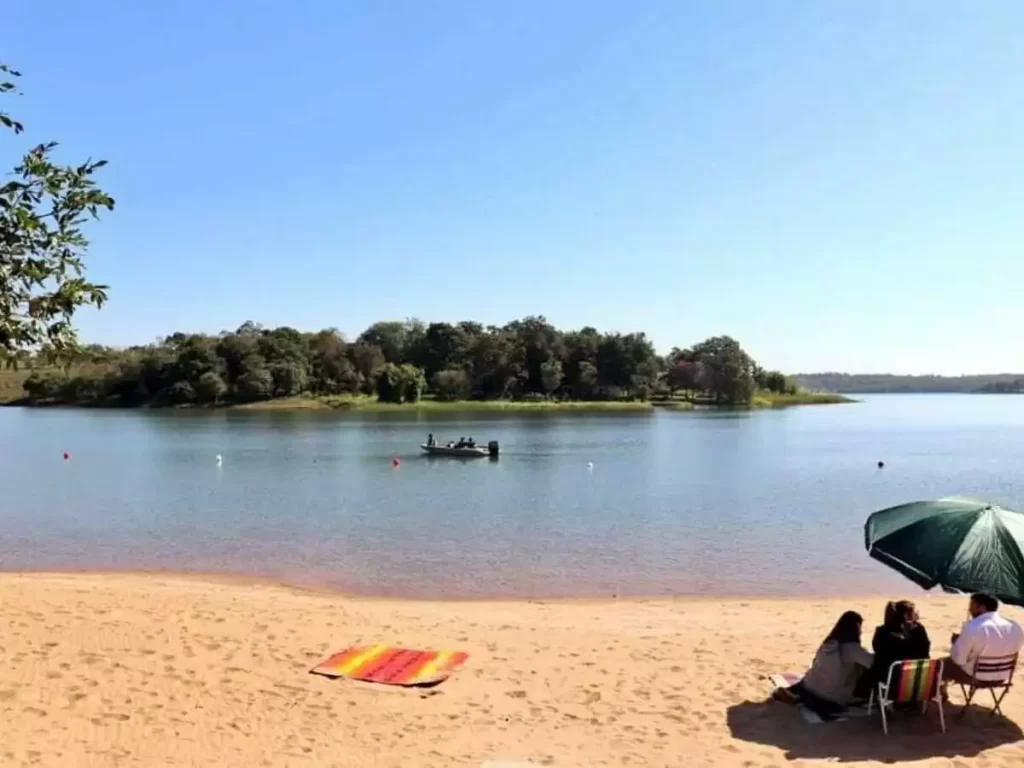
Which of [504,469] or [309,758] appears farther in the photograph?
[504,469]

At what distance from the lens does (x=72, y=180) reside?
6.79m

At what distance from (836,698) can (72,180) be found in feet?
27.2

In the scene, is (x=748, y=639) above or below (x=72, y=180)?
below

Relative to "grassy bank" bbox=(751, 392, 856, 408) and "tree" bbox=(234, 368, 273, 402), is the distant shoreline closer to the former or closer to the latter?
"tree" bbox=(234, 368, 273, 402)

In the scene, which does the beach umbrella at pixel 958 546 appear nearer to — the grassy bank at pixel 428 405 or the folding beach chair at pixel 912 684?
the folding beach chair at pixel 912 684

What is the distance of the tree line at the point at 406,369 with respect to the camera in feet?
438

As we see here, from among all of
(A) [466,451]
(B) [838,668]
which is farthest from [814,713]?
(A) [466,451]

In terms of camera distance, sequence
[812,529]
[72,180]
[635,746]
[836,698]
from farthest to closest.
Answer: [812,529] → [836,698] → [635,746] → [72,180]

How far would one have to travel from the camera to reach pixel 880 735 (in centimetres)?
808

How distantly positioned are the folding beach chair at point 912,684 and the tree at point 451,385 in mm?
127049

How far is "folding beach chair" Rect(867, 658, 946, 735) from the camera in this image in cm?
782

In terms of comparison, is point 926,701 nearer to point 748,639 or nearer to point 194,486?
point 748,639

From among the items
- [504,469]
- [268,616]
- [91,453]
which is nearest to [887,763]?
[268,616]

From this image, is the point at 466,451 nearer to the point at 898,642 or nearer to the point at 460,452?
the point at 460,452
